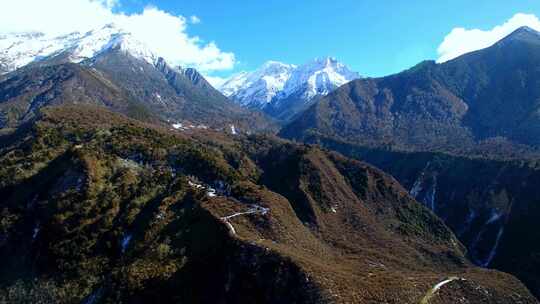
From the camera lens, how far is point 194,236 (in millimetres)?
96500

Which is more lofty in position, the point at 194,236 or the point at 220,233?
the point at 220,233

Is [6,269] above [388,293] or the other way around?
the other way around

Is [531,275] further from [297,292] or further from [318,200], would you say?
[297,292]

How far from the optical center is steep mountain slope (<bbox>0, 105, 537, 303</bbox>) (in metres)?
83.3

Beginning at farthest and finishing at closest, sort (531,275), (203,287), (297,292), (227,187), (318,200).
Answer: (318,200), (531,275), (227,187), (203,287), (297,292)

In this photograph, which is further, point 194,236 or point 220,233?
point 194,236

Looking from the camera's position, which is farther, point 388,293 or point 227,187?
point 227,187

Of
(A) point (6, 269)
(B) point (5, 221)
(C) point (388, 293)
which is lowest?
(A) point (6, 269)

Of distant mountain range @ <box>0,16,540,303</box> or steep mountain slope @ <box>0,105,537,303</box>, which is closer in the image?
steep mountain slope @ <box>0,105,537,303</box>

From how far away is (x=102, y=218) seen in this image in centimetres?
10856

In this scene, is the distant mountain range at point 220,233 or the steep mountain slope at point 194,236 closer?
the steep mountain slope at point 194,236

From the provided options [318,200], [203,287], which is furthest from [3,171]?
[318,200]

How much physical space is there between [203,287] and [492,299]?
63.4 metres

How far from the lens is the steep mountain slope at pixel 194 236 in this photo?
83.3 metres
